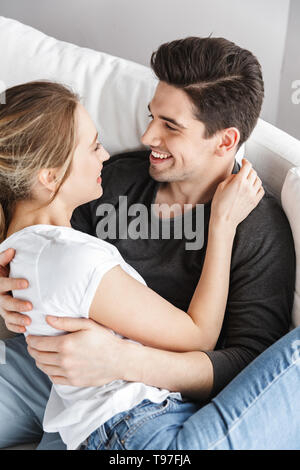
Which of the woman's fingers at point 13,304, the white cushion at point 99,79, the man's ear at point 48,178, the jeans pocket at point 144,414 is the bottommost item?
the jeans pocket at point 144,414

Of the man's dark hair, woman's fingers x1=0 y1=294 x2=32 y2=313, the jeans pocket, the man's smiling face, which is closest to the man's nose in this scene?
the man's smiling face

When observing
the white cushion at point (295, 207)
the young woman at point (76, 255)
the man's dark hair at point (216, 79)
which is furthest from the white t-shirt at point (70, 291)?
the man's dark hair at point (216, 79)

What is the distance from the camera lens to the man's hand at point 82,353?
1108 mm

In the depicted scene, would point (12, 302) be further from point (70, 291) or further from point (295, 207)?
point (295, 207)

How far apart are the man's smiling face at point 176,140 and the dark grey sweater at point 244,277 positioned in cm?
10

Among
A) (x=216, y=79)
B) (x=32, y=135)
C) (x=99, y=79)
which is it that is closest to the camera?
(x=32, y=135)

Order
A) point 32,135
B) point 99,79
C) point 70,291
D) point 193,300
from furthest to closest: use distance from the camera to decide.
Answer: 1. point 99,79
2. point 193,300
3. point 32,135
4. point 70,291

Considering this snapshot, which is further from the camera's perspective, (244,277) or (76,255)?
(244,277)

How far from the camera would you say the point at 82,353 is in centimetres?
112

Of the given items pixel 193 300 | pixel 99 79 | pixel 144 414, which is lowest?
pixel 144 414

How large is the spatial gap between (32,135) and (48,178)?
0.10 meters

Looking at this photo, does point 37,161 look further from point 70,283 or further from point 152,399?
point 152,399

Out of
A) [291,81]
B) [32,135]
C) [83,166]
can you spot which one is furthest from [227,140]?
[291,81]

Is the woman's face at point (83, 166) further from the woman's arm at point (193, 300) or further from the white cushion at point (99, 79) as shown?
the white cushion at point (99, 79)
